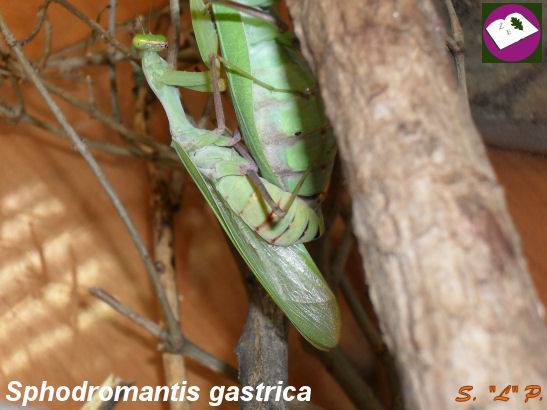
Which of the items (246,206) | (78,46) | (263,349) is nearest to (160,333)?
(263,349)

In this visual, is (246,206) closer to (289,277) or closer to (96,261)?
(289,277)

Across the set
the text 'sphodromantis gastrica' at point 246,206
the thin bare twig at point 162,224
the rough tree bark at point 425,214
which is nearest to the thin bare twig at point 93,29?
the text 'sphodromantis gastrica' at point 246,206

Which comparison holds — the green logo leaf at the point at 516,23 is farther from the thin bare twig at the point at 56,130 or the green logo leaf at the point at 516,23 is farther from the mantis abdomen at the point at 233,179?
the thin bare twig at the point at 56,130

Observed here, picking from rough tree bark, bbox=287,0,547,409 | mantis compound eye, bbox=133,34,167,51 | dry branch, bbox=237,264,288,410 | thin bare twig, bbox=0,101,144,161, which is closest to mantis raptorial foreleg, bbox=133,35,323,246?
mantis compound eye, bbox=133,34,167,51

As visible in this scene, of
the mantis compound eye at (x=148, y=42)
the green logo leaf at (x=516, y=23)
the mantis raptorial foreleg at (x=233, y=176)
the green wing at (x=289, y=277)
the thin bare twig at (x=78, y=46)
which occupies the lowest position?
the green wing at (x=289, y=277)

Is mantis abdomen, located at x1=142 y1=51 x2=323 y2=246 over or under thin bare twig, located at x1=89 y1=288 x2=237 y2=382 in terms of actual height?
over

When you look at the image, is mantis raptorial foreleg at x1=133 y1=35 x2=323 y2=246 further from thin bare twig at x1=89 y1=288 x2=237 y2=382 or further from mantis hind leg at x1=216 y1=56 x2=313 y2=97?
thin bare twig at x1=89 y1=288 x2=237 y2=382

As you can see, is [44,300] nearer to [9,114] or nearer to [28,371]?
[28,371]
